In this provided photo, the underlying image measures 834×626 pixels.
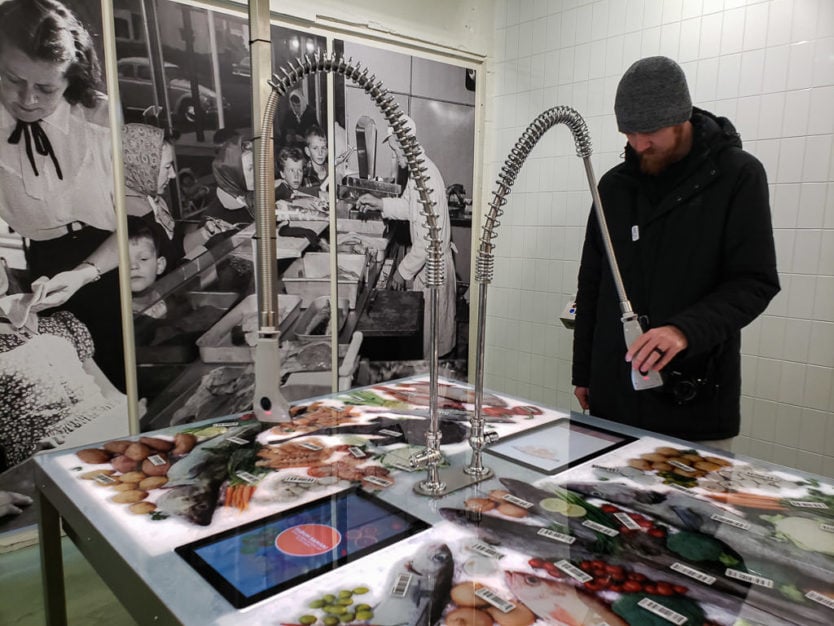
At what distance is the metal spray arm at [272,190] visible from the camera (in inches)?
38.4

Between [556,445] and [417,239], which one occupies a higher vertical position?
[417,239]

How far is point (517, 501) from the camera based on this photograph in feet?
3.61

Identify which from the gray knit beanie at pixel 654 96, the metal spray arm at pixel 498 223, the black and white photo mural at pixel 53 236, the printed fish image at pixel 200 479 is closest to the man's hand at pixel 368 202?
the black and white photo mural at pixel 53 236

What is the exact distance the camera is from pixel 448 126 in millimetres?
3488

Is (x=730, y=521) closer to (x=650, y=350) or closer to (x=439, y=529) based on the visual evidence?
(x=650, y=350)

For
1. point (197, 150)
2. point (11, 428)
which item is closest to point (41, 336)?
point (11, 428)

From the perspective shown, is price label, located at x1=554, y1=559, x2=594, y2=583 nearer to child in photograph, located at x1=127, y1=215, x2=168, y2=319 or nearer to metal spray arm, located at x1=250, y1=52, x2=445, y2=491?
metal spray arm, located at x1=250, y1=52, x2=445, y2=491

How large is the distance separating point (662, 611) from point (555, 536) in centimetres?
21

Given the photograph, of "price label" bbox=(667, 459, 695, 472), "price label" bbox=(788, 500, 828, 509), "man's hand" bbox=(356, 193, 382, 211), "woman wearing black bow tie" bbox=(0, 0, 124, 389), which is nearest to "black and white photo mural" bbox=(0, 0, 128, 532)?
"woman wearing black bow tie" bbox=(0, 0, 124, 389)

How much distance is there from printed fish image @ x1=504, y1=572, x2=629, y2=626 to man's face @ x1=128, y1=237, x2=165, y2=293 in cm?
220

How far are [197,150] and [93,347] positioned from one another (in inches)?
37.1

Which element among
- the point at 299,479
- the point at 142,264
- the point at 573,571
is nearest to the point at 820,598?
the point at 573,571

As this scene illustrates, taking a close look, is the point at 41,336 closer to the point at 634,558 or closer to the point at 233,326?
the point at 233,326

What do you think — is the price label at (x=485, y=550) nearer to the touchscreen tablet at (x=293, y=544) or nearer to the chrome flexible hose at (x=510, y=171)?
the touchscreen tablet at (x=293, y=544)
